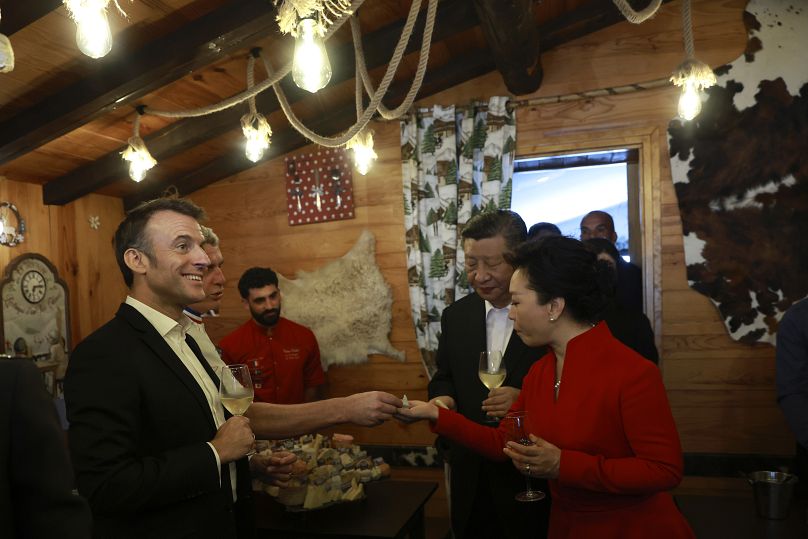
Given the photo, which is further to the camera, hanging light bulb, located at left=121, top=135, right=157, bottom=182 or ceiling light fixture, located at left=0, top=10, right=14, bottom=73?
hanging light bulb, located at left=121, top=135, right=157, bottom=182

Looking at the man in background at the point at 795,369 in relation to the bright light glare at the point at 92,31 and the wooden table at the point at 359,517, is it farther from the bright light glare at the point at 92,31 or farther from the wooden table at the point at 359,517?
the bright light glare at the point at 92,31

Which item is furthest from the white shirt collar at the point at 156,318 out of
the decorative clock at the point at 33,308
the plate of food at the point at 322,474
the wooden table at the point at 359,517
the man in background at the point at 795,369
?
the man in background at the point at 795,369

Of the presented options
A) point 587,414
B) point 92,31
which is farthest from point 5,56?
point 587,414

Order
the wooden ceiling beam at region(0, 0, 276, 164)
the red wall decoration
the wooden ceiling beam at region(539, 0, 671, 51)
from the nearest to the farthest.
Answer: the wooden ceiling beam at region(0, 0, 276, 164) < the wooden ceiling beam at region(539, 0, 671, 51) < the red wall decoration

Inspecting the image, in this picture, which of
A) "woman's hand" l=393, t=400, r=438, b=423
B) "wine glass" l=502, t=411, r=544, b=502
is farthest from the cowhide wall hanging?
"wine glass" l=502, t=411, r=544, b=502

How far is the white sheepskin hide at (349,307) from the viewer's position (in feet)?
14.1

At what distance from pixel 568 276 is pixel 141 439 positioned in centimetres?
122

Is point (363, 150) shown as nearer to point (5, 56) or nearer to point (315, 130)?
point (315, 130)

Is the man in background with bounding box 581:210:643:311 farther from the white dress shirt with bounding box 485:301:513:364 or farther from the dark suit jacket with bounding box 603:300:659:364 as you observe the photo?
the white dress shirt with bounding box 485:301:513:364

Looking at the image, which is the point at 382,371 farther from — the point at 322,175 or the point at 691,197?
the point at 691,197

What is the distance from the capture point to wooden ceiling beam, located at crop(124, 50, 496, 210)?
3.93 meters

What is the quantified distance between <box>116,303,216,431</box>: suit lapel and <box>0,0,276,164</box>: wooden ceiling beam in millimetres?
1559

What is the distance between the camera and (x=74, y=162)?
3834 millimetres

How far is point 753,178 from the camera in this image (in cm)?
358
